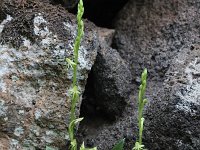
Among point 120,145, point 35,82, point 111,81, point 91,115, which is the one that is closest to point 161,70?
point 111,81

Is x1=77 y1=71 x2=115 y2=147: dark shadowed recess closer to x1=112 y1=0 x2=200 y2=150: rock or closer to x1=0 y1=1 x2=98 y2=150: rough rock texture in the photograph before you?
x1=112 y1=0 x2=200 y2=150: rock

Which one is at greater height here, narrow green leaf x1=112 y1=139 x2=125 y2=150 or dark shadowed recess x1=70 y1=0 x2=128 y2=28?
dark shadowed recess x1=70 y1=0 x2=128 y2=28

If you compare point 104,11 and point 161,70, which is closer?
point 161,70

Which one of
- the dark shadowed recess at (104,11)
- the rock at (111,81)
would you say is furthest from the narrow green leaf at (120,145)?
the dark shadowed recess at (104,11)

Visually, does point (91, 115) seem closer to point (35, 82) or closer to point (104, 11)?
point (35, 82)

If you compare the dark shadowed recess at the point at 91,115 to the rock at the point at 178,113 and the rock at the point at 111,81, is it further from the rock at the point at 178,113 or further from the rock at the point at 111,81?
the rock at the point at 178,113

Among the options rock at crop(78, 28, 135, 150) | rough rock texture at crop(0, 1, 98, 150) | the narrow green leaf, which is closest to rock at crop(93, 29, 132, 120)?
rock at crop(78, 28, 135, 150)

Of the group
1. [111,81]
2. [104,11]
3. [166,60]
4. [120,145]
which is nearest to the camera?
[120,145]
